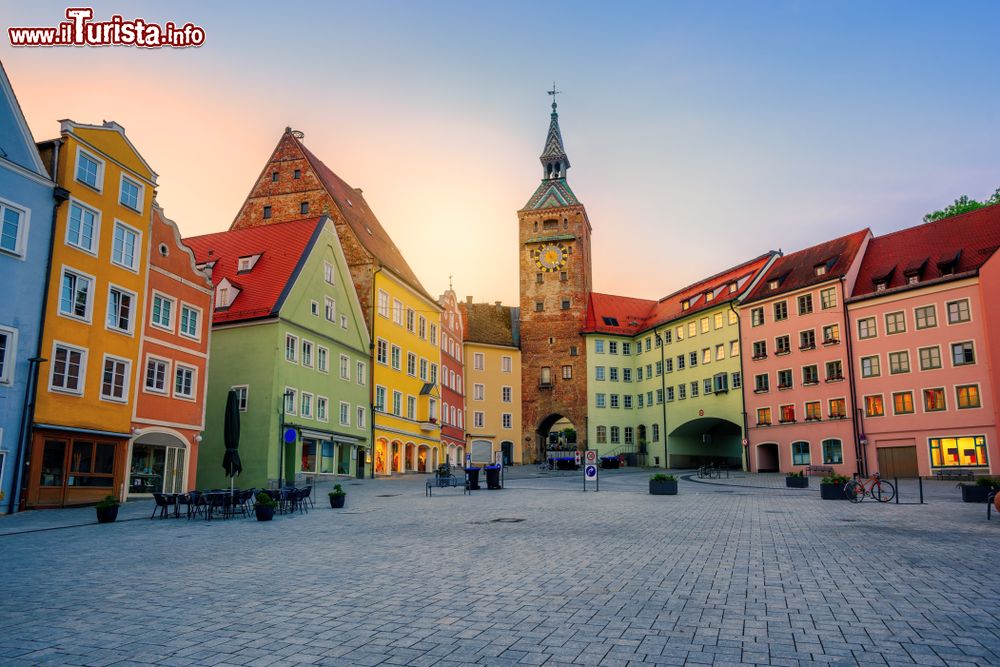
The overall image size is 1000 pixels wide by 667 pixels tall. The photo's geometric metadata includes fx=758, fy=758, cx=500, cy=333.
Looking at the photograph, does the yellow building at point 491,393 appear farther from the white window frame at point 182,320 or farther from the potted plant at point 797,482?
the white window frame at point 182,320

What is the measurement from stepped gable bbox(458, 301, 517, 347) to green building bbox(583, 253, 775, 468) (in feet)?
28.9

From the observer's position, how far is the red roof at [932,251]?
45281mm

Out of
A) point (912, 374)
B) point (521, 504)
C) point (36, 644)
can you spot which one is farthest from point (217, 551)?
point (912, 374)

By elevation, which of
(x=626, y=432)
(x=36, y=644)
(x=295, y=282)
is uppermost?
(x=295, y=282)

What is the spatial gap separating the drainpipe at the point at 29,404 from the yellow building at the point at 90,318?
162 millimetres

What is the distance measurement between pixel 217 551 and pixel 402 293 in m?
40.5

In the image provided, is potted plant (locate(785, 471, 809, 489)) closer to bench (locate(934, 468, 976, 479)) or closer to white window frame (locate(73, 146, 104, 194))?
bench (locate(934, 468, 976, 479))

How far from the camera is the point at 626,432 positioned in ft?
243

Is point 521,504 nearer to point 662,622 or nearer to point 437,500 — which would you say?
point 437,500

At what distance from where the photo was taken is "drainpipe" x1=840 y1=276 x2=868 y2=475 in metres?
48.4

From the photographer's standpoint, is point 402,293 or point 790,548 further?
point 402,293

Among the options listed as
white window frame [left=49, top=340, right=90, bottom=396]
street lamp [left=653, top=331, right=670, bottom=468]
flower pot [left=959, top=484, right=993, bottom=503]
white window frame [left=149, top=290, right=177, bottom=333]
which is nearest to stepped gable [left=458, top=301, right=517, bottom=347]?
street lamp [left=653, top=331, right=670, bottom=468]

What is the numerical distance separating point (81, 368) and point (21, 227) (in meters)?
5.02

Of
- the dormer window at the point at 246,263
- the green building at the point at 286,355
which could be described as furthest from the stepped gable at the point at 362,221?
the dormer window at the point at 246,263
